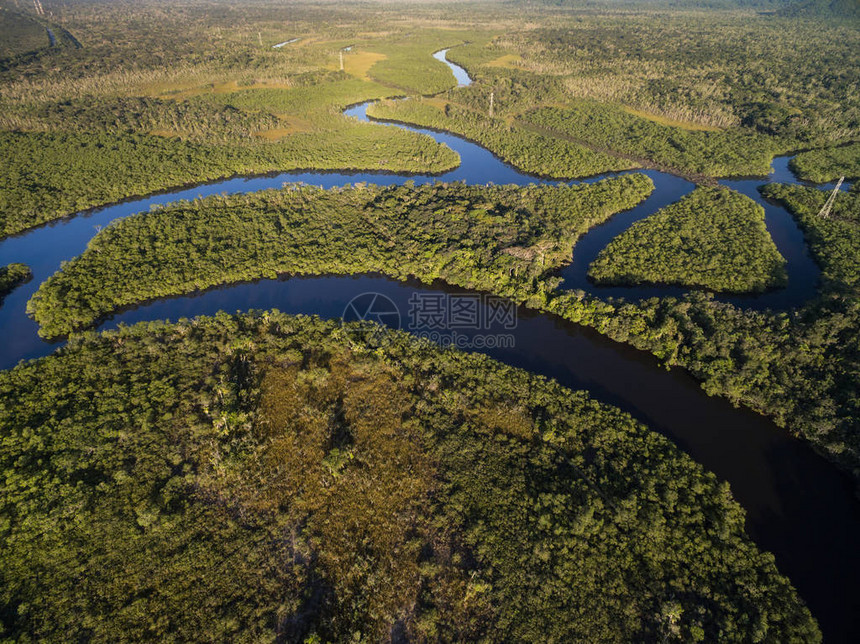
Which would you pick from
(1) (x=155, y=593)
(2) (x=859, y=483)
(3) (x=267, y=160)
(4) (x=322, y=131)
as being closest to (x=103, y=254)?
(3) (x=267, y=160)

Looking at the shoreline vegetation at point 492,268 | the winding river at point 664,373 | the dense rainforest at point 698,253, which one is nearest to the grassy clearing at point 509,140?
the shoreline vegetation at point 492,268

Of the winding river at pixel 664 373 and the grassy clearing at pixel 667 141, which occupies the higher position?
the grassy clearing at pixel 667 141

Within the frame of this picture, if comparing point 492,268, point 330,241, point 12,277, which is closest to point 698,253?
point 492,268

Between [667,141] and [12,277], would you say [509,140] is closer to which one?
[667,141]

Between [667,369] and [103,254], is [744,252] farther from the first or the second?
[103,254]

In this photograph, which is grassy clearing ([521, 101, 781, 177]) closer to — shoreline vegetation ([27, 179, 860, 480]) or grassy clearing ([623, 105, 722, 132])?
grassy clearing ([623, 105, 722, 132])

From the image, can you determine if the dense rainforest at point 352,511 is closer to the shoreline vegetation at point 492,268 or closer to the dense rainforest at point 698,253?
the shoreline vegetation at point 492,268
